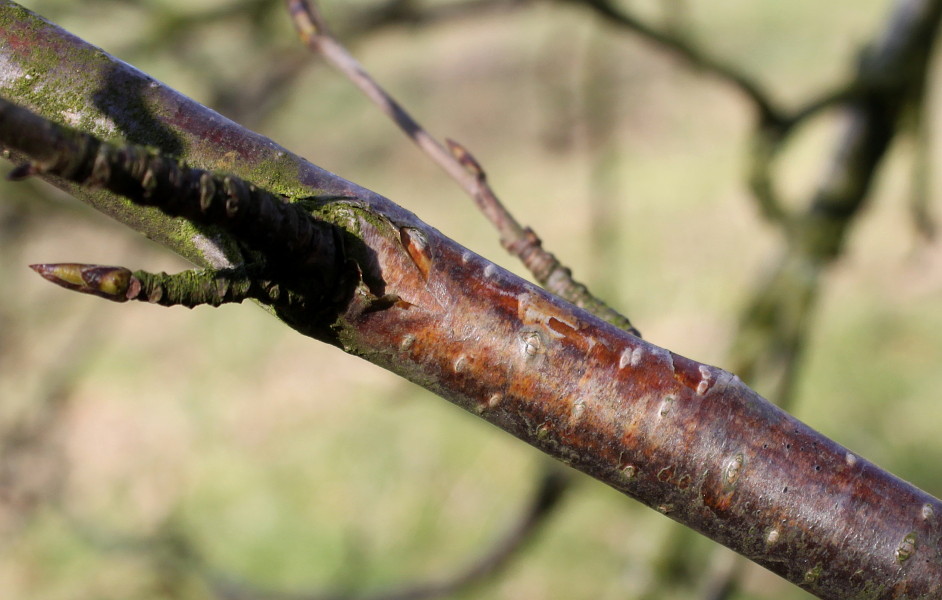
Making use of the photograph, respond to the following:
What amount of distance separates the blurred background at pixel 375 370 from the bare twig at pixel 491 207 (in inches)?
63.7

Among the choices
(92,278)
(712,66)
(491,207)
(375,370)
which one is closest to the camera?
(92,278)

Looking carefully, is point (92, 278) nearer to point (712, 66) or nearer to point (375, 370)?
point (712, 66)

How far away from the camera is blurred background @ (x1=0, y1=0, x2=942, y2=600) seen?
273cm

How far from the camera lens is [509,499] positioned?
151 inches

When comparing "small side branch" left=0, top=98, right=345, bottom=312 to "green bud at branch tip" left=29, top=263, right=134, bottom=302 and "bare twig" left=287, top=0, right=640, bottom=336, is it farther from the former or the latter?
"bare twig" left=287, top=0, right=640, bottom=336

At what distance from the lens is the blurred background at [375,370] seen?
2730 millimetres

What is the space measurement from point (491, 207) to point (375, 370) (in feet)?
12.6

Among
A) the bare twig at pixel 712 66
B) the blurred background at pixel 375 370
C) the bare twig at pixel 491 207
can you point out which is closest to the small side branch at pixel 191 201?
the bare twig at pixel 491 207

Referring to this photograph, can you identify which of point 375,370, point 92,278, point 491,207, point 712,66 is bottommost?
point 92,278

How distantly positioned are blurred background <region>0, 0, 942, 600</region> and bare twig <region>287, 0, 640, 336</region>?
5.30 feet

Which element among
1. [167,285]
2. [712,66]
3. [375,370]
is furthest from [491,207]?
[375,370]

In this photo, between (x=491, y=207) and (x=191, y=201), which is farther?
(x=491, y=207)

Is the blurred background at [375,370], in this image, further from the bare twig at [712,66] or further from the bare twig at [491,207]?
the bare twig at [491,207]

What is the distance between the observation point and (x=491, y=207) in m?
0.88
